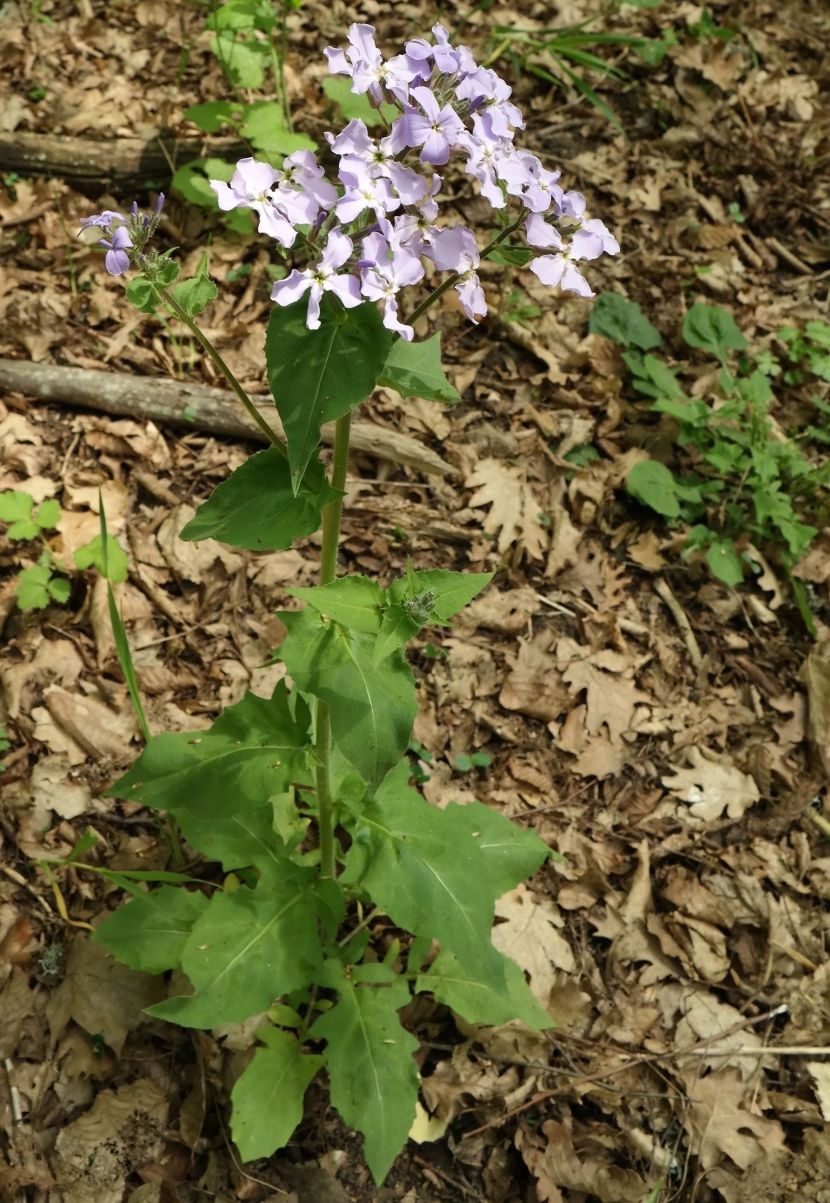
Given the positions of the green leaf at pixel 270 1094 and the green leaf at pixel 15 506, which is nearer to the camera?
the green leaf at pixel 270 1094

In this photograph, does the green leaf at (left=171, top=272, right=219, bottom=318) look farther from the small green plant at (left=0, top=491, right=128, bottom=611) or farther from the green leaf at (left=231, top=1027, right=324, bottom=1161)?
the green leaf at (left=231, top=1027, right=324, bottom=1161)

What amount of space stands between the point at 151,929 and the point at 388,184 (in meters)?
2.73

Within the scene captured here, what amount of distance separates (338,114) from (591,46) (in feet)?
7.97

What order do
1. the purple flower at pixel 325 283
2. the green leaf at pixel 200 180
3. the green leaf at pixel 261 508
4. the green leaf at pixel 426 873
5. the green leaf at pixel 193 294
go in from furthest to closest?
the green leaf at pixel 200 180 → the green leaf at pixel 426 873 → the green leaf at pixel 261 508 → the green leaf at pixel 193 294 → the purple flower at pixel 325 283

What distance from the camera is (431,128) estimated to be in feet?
6.33

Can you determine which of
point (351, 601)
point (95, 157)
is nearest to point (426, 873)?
point (351, 601)

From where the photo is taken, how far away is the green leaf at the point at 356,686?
7.72 feet

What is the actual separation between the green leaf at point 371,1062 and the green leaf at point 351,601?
5.25 ft

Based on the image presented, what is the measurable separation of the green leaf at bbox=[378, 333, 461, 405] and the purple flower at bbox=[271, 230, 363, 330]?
402mm

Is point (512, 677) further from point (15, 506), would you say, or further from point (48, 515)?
point (15, 506)

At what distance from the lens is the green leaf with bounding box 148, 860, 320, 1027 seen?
2.86 m

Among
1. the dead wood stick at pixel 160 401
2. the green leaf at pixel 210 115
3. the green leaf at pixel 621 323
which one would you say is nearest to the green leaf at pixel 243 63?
the green leaf at pixel 210 115

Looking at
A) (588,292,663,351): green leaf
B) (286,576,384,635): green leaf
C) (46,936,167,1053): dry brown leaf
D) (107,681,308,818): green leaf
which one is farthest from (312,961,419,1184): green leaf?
(588,292,663,351): green leaf

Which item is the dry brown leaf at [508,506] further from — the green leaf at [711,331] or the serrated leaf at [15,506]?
the serrated leaf at [15,506]
